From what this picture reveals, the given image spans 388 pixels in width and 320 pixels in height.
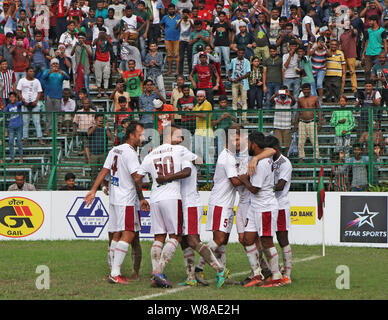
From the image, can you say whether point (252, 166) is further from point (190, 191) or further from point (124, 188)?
point (124, 188)

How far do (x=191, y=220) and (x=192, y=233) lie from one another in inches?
8.4

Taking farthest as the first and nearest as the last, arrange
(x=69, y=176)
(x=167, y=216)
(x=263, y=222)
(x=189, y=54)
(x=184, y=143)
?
Answer: 1. (x=189, y=54)
2. (x=69, y=176)
3. (x=184, y=143)
4. (x=167, y=216)
5. (x=263, y=222)

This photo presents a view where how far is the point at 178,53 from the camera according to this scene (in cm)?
2539

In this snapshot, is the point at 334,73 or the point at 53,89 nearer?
the point at 53,89

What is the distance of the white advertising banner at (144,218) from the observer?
58.1 feet

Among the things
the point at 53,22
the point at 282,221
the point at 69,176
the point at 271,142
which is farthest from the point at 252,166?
the point at 53,22

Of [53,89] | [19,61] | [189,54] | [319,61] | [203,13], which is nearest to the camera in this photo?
[53,89]

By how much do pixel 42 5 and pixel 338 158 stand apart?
13676 millimetres

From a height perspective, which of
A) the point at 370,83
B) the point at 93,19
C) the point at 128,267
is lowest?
the point at 128,267

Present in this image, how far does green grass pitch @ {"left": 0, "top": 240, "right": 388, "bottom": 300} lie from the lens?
1084 cm

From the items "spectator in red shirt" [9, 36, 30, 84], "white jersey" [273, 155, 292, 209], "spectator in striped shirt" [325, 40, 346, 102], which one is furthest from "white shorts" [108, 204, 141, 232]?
"spectator in red shirt" [9, 36, 30, 84]

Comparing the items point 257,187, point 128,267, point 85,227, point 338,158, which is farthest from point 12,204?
point 257,187

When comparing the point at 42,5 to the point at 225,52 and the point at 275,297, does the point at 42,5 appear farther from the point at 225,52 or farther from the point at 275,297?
the point at 275,297

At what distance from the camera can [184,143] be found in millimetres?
18328
